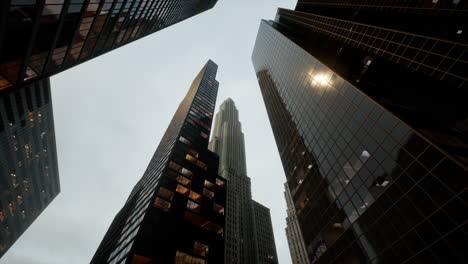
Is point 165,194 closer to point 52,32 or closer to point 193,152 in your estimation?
point 193,152

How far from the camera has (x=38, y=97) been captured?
65250 mm

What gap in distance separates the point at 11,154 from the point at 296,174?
81591 mm

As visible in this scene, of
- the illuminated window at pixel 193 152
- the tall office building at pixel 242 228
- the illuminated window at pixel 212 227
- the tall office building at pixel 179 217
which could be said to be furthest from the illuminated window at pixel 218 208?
the tall office building at pixel 242 228

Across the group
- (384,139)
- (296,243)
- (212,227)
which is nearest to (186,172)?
(212,227)

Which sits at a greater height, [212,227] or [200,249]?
[212,227]

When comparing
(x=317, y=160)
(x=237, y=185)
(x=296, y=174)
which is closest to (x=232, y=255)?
(x=237, y=185)

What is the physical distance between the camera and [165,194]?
39062 millimetres

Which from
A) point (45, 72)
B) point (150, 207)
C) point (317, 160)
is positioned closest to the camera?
point (45, 72)

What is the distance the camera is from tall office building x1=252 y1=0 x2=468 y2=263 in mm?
17391

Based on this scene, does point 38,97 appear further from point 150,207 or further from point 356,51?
point 356,51

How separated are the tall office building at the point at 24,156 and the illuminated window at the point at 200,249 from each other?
5541 centimetres

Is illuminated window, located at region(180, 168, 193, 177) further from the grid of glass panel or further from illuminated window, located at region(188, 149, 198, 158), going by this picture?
the grid of glass panel

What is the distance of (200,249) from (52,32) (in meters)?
33.6

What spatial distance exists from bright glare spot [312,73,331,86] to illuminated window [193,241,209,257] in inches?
1265
